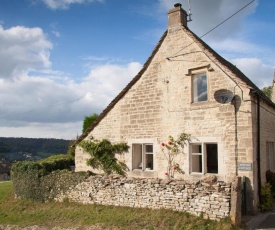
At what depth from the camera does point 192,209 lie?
33.8ft

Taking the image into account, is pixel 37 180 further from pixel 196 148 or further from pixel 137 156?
pixel 196 148

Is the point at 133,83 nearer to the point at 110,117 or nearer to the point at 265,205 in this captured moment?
the point at 110,117

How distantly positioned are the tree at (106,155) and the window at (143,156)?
1.77ft

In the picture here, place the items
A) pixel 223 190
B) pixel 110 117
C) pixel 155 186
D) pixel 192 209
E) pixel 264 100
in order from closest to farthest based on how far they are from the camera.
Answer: pixel 223 190 < pixel 192 209 < pixel 155 186 < pixel 264 100 < pixel 110 117

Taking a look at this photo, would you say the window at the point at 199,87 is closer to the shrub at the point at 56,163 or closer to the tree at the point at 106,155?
the tree at the point at 106,155

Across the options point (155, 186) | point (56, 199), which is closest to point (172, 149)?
point (155, 186)

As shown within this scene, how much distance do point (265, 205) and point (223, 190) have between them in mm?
3359

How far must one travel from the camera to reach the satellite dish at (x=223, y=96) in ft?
38.5

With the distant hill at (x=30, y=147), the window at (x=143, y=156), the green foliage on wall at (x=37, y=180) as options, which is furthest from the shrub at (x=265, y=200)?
the distant hill at (x=30, y=147)

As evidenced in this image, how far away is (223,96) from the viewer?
39.3 ft

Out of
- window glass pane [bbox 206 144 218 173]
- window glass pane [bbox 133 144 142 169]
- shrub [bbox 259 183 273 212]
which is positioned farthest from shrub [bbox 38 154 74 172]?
shrub [bbox 259 183 273 212]

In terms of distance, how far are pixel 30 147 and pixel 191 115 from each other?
7275 cm

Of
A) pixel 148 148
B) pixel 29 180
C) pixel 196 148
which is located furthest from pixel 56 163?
pixel 196 148

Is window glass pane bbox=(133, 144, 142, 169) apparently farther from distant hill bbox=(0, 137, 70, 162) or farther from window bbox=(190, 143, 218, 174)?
distant hill bbox=(0, 137, 70, 162)
